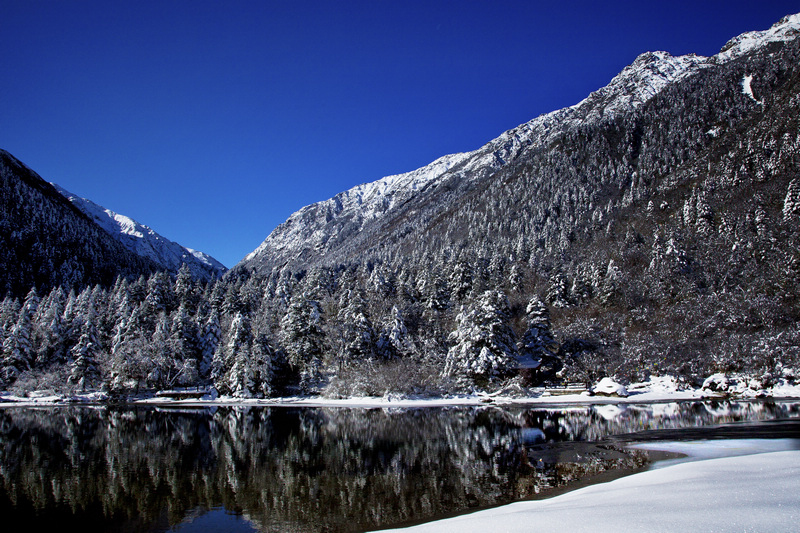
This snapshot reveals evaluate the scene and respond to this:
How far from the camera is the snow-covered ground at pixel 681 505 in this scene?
7.15 m

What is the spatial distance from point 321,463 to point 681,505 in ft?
55.1

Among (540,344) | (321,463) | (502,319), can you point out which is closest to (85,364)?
(321,463)

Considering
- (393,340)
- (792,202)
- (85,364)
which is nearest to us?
(393,340)

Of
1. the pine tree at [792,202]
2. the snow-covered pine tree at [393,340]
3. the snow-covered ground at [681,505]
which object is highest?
the pine tree at [792,202]

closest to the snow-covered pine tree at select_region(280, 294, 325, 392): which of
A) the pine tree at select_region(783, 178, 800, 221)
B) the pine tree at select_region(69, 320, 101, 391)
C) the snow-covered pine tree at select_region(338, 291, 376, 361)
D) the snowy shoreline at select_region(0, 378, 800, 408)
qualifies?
the snowy shoreline at select_region(0, 378, 800, 408)

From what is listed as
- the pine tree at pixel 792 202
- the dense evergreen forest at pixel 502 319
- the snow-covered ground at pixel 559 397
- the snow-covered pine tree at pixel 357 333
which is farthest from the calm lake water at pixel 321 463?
the pine tree at pixel 792 202

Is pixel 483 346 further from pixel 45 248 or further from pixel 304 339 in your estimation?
pixel 45 248

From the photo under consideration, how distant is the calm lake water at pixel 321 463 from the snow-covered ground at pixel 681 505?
319cm

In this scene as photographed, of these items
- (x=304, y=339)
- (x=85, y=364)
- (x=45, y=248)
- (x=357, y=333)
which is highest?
(x=45, y=248)

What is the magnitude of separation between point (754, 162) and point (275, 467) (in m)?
129

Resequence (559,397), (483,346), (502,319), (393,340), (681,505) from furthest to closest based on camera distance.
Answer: (393,340), (502,319), (483,346), (559,397), (681,505)

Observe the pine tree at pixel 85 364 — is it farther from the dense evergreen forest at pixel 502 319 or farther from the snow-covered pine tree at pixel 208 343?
the snow-covered pine tree at pixel 208 343

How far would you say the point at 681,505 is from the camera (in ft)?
28.3

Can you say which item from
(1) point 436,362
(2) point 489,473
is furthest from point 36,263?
(2) point 489,473
